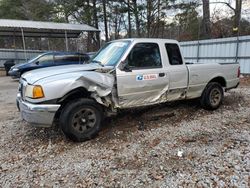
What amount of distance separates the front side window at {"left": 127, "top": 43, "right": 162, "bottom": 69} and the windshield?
0.69 ft

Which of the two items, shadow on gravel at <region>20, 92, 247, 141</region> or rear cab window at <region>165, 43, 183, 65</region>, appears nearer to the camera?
shadow on gravel at <region>20, 92, 247, 141</region>

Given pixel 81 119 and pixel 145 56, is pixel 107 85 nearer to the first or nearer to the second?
pixel 81 119

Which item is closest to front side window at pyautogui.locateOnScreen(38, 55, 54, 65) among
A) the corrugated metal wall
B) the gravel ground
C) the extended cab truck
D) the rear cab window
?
the gravel ground

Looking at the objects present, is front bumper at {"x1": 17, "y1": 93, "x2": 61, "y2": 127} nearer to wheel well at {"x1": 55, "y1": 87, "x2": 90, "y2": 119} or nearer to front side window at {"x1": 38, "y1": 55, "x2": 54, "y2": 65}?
wheel well at {"x1": 55, "y1": 87, "x2": 90, "y2": 119}

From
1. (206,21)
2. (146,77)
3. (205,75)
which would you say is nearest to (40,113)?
(146,77)

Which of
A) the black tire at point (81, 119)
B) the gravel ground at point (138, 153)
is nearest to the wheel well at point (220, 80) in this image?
the gravel ground at point (138, 153)

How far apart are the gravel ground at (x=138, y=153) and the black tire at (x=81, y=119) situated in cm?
18

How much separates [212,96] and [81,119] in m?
3.43

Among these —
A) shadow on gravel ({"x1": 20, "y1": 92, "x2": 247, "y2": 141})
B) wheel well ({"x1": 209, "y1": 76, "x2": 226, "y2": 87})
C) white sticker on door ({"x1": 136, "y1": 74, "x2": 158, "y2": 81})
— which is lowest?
shadow on gravel ({"x1": 20, "y1": 92, "x2": 247, "y2": 141})

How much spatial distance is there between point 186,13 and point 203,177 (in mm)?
19694

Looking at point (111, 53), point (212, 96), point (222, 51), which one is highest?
point (111, 53)

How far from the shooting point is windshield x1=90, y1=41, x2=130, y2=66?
4531mm

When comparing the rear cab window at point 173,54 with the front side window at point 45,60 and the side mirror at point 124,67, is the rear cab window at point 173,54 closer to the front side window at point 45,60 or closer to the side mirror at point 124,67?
the side mirror at point 124,67

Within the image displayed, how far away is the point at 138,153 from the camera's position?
12.2 ft
